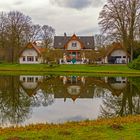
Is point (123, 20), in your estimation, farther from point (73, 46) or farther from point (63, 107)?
point (63, 107)

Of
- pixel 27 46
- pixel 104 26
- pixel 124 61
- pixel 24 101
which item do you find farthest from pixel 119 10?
pixel 24 101

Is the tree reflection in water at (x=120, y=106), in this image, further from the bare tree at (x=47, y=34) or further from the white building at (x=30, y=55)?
the bare tree at (x=47, y=34)

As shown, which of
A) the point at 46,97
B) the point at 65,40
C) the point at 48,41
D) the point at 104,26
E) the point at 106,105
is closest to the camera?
the point at 106,105

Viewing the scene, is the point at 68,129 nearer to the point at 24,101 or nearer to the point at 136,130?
the point at 136,130

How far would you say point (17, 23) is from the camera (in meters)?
84.6

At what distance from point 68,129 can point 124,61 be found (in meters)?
73.1

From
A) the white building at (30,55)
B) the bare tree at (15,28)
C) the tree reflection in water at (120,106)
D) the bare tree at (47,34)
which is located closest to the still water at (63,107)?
the tree reflection in water at (120,106)

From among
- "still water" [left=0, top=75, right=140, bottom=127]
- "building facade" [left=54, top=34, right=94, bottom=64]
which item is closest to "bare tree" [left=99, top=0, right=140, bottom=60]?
"building facade" [left=54, top=34, right=94, bottom=64]

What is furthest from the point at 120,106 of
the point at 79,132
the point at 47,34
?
the point at 47,34

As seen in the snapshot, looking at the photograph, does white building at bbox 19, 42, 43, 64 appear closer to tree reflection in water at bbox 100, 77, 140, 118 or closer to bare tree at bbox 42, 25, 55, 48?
bare tree at bbox 42, 25, 55, 48

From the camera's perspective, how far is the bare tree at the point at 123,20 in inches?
2660

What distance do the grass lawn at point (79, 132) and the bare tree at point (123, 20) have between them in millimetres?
53956

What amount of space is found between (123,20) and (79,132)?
57.4 metres

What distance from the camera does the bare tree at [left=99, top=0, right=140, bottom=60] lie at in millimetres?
67562
